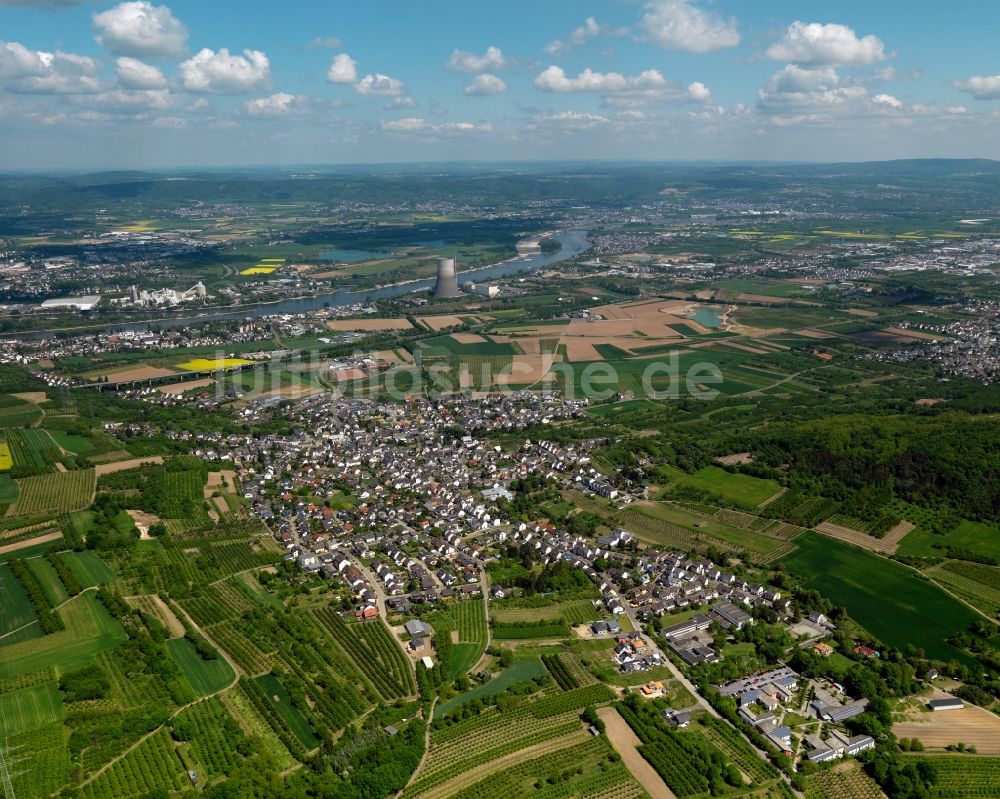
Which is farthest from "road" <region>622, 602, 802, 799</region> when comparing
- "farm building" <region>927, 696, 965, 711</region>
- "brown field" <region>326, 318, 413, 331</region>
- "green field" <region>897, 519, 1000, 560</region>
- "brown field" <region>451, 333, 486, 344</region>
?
"brown field" <region>326, 318, 413, 331</region>

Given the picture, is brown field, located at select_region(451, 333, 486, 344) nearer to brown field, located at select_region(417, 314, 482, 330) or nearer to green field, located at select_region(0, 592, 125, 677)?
brown field, located at select_region(417, 314, 482, 330)

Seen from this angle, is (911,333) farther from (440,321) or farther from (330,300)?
(330,300)

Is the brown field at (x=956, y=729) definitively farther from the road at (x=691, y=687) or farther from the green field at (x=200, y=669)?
the green field at (x=200, y=669)

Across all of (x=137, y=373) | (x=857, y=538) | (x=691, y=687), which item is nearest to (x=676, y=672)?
(x=691, y=687)

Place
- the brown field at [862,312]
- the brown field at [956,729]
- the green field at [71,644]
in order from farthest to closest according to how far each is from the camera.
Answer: the brown field at [862,312] < the green field at [71,644] < the brown field at [956,729]

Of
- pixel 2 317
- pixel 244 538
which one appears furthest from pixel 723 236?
pixel 244 538

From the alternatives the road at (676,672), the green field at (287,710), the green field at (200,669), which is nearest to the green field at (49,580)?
the green field at (200,669)
